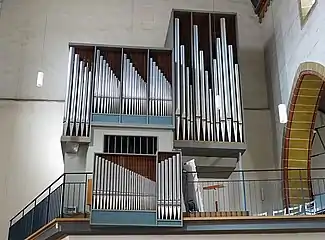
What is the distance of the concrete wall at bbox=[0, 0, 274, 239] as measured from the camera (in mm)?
12938

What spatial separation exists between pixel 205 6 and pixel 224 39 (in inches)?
104

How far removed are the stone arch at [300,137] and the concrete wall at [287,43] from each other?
435 mm

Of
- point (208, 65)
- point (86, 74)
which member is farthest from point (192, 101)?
point (86, 74)

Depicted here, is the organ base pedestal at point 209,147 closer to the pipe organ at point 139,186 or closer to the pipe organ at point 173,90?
the pipe organ at point 173,90

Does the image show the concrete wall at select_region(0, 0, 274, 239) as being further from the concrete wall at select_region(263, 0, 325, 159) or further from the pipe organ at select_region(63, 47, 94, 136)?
the pipe organ at select_region(63, 47, 94, 136)

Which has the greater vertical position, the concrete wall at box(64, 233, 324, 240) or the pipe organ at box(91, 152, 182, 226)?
the pipe organ at box(91, 152, 182, 226)

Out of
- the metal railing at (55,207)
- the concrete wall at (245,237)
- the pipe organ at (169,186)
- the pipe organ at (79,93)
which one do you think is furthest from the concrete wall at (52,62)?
the pipe organ at (169,186)

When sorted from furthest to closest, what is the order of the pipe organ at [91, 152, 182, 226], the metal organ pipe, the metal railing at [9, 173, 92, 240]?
1. the metal organ pipe
2. the metal railing at [9, 173, 92, 240]
3. the pipe organ at [91, 152, 182, 226]

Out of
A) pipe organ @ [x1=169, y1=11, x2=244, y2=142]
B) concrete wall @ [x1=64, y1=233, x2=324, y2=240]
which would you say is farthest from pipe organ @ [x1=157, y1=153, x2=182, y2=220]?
pipe organ @ [x1=169, y1=11, x2=244, y2=142]

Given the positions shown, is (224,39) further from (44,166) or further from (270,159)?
(44,166)

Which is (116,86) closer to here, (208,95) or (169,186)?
(208,95)

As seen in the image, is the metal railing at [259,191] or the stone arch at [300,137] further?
the metal railing at [259,191]

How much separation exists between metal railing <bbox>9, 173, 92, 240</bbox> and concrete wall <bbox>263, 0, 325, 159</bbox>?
16.4 feet

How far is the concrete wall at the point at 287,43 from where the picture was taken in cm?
1066
